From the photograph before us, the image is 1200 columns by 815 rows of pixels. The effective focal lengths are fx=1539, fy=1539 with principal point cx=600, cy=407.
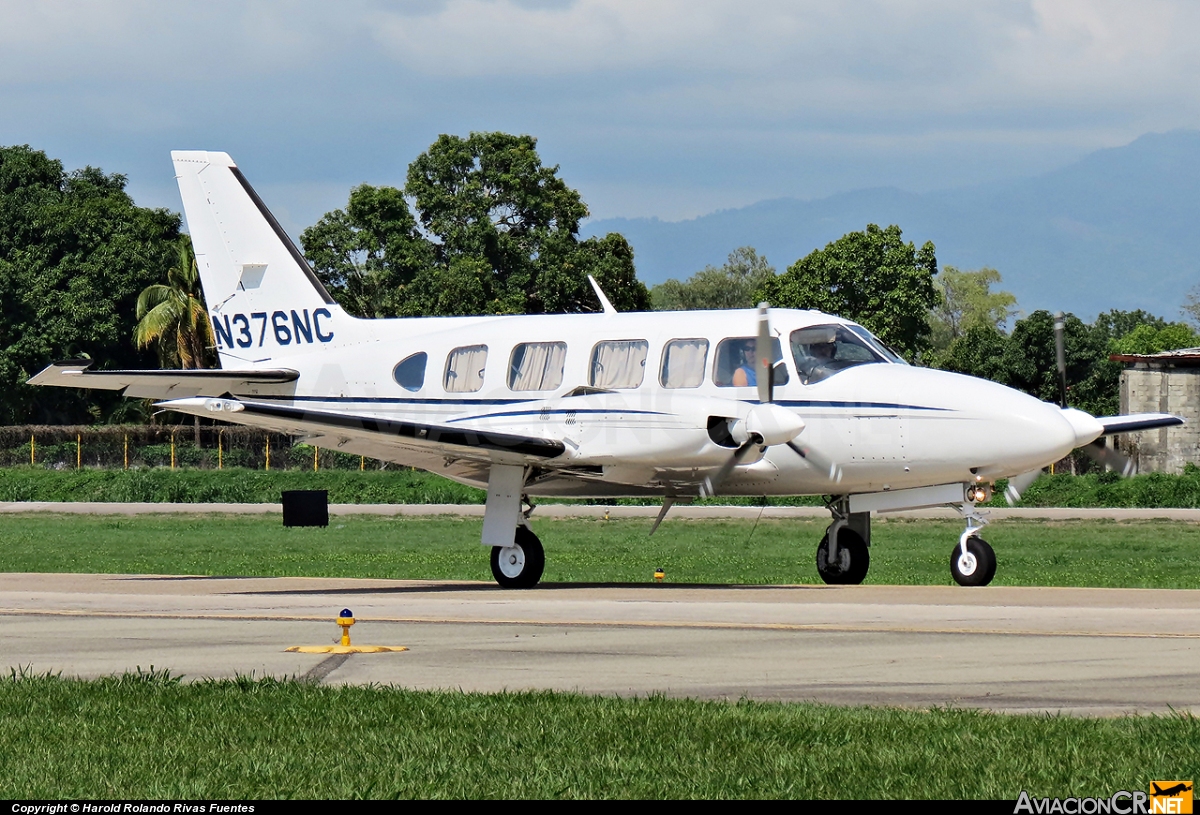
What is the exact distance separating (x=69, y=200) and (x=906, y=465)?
218ft

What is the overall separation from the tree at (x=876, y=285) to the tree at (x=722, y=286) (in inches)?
2102

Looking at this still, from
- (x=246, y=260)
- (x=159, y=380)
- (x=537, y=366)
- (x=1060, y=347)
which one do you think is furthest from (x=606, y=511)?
(x=1060, y=347)

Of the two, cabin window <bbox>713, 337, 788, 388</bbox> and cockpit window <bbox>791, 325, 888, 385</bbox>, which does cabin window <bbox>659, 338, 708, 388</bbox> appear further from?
cockpit window <bbox>791, 325, 888, 385</bbox>

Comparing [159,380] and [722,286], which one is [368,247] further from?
[722,286]

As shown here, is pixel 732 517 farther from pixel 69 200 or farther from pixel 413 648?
pixel 69 200

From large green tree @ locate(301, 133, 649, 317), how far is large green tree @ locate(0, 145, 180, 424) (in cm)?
873

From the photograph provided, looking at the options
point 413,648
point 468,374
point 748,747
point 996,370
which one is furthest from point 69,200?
point 748,747

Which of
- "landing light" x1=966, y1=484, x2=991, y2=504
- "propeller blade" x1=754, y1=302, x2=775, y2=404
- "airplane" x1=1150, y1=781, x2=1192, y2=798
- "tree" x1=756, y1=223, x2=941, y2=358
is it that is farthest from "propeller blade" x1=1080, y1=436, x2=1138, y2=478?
"tree" x1=756, y1=223, x2=941, y2=358

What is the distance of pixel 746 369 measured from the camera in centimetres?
1950

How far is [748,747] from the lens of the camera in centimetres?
812

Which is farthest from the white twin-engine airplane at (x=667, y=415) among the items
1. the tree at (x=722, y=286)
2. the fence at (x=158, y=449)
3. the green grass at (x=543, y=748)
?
the tree at (x=722, y=286)

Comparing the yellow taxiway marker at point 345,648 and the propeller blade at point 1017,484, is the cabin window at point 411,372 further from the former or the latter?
A: the yellow taxiway marker at point 345,648

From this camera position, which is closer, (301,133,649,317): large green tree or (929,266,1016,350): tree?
(301,133,649,317): large green tree

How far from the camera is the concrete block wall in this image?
53625 mm
